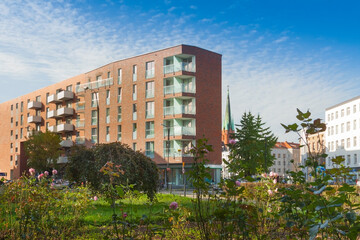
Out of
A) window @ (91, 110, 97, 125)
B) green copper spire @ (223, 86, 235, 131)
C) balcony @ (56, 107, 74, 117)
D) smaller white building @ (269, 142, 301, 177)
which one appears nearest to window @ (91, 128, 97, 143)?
window @ (91, 110, 97, 125)

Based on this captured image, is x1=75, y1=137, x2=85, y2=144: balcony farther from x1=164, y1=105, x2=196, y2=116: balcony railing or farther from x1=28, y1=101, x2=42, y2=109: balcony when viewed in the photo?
x1=164, y1=105, x2=196, y2=116: balcony railing

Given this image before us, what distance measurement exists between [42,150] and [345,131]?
47.8m

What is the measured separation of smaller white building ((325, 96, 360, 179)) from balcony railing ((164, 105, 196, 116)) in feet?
94.9

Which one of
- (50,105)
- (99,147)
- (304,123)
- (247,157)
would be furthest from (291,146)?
(304,123)

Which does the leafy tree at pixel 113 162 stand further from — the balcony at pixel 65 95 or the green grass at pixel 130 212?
the balcony at pixel 65 95

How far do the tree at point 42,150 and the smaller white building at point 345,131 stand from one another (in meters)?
40.3

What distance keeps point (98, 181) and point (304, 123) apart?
39.2 feet

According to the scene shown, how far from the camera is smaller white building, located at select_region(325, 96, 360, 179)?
6650cm

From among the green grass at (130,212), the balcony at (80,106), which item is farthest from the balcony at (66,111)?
the green grass at (130,212)

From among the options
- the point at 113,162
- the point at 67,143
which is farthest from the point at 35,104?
the point at 113,162

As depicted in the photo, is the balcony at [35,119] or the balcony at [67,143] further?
the balcony at [35,119]

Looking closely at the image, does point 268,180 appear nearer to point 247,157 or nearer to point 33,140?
point 247,157

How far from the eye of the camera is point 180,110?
45.7 metres

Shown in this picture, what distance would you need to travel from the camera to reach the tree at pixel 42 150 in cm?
5191
